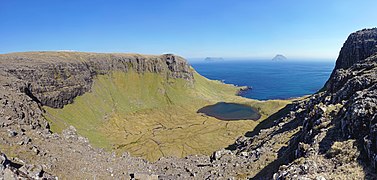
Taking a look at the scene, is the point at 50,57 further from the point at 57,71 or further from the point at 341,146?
the point at 341,146

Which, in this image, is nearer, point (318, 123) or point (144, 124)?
point (318, 123)

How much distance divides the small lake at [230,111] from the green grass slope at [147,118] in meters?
5.62

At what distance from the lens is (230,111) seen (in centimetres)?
17338

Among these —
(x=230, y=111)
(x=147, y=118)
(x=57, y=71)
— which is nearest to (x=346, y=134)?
(x=147, y=118)

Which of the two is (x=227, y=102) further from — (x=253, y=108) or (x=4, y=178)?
(x=4, y=178)

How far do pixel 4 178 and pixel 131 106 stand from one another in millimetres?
136315

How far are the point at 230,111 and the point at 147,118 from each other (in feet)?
184

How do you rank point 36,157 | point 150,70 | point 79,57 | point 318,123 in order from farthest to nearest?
1. point 150,70
2. point 79,57
3. point 36,157
4. point 318,123

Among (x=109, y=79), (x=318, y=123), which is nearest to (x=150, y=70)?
(x=109, y=79)

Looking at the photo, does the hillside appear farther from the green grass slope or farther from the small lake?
the small lake

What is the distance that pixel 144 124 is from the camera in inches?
5576

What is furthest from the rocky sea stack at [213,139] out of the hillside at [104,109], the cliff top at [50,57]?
the cliff top at [50,57]

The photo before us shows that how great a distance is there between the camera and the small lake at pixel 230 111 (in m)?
156

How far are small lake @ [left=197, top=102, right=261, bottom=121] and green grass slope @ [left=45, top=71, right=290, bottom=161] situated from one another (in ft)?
18.4
